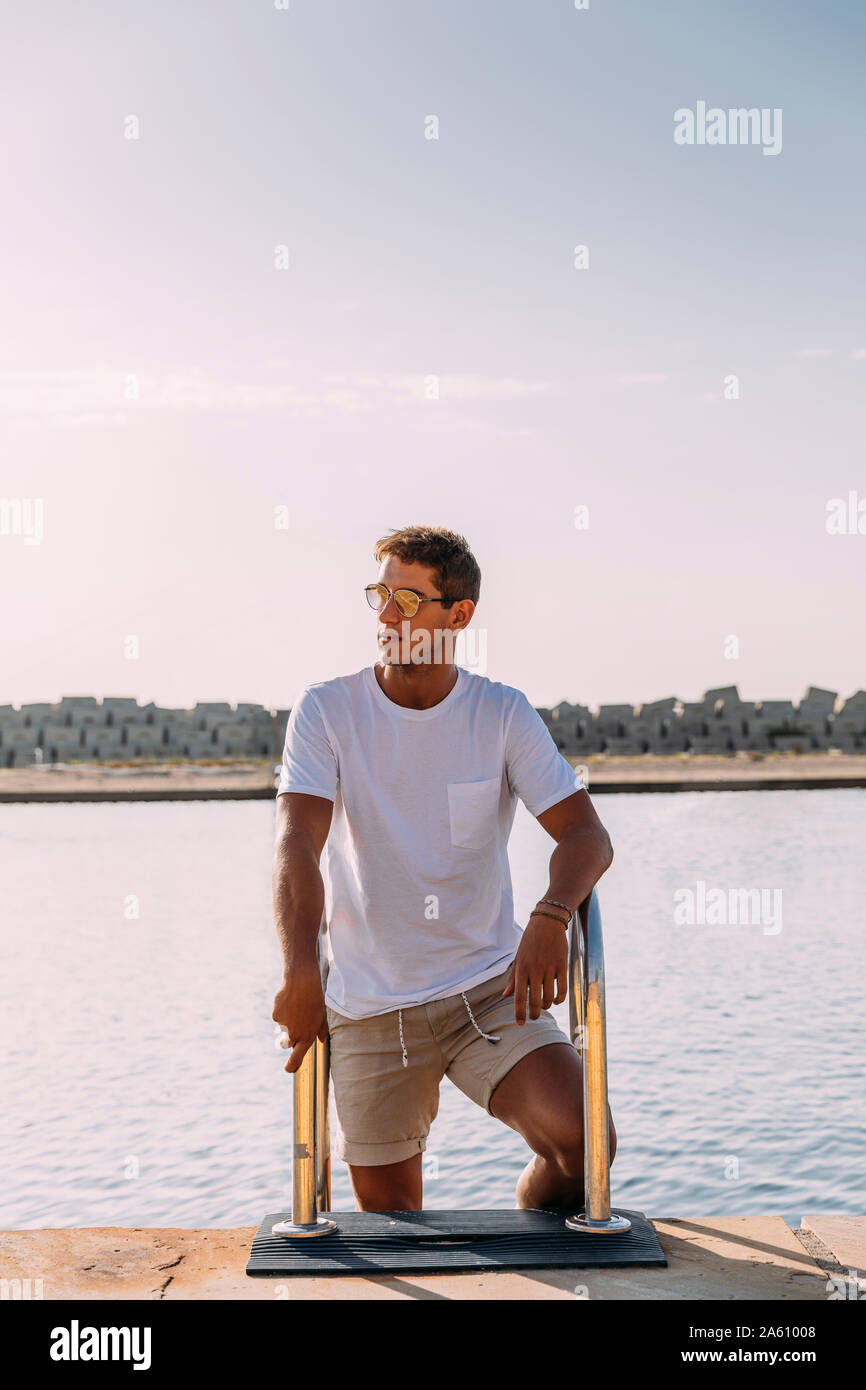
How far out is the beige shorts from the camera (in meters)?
2.52

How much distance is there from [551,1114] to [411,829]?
0.56 metres

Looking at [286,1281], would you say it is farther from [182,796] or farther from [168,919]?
[182,796]

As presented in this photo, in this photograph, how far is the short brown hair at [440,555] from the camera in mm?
2584

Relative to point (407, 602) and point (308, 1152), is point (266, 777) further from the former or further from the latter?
point (308, 1152)

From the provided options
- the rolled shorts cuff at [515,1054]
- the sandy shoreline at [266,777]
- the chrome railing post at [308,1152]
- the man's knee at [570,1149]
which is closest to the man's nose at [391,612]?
the chrome railing post at [308,1152]

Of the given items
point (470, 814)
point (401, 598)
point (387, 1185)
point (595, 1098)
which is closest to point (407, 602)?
point (401, 598)

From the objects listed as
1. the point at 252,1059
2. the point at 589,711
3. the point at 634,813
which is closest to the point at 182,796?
the point at 634,813

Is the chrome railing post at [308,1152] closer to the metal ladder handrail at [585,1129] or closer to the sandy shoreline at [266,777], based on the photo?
the metal ladder handrail at [585,1129]

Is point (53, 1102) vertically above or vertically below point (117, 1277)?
below

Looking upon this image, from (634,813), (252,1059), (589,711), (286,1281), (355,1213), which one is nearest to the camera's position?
(286,1281)

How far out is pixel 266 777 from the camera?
38719mm

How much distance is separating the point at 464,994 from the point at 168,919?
970cm

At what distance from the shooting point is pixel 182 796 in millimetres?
32625
